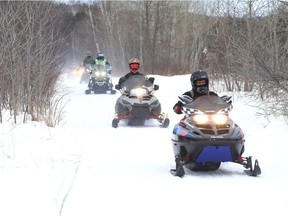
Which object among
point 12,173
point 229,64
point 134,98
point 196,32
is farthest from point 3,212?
point 196,32

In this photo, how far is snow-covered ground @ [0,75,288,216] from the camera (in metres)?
5.34

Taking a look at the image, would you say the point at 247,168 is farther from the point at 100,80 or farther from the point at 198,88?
the point at 100,80

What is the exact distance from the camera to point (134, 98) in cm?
1288

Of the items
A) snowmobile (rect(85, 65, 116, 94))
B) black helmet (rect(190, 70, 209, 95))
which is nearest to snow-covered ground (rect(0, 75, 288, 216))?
black helmet (rect(190, 70, 209, 95))

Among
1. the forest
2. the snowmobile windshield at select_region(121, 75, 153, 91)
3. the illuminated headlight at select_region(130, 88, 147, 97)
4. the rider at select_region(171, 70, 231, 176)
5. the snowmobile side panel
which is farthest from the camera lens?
the snowmobile windshield at select_region(121, 75, 153, 91)

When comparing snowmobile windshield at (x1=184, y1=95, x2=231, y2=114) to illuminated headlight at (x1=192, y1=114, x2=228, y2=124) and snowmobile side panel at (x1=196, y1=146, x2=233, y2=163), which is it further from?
snowmobile side panel at (x1=196, y1=146, x2=233, y2=163)

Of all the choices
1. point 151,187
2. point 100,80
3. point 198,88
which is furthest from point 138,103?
point 100,80

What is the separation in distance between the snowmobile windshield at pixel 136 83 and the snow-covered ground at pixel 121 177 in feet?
5.33

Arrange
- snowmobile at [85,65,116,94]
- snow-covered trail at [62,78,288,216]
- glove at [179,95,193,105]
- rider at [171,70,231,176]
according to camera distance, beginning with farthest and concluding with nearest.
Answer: snowmobile at [85,65,116,94] → rider at [171,70,231,176] → glove at [179,95,193,105] → snow-covered trail at [62,78,288,216]

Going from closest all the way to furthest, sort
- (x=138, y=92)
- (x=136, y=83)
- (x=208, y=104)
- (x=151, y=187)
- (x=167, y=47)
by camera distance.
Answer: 1. (x=151, y=187)
2. (x=208, y=104)
3. (x=138, y=92)
4. (x=136, y=83)
5. (x=167, y=47)

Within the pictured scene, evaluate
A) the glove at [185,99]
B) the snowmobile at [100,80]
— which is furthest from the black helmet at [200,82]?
the snowmobile at [100,80]

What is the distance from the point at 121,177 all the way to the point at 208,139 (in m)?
1.28

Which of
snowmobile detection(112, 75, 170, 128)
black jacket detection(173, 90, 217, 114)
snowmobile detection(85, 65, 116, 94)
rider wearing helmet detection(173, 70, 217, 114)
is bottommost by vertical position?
snowmobile detection(85, 65, 116, 94)

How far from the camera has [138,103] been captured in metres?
12.8
